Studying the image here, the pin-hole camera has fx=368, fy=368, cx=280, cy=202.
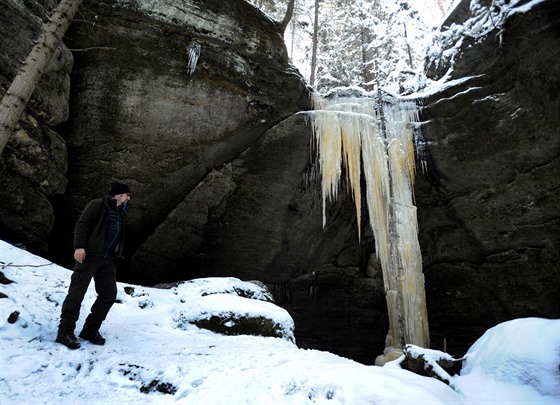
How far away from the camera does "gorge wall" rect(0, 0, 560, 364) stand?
8.22 metres

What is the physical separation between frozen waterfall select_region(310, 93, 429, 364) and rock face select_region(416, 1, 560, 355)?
74cm

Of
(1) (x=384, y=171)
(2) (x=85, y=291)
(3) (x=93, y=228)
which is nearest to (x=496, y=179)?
(1) (x=384, y=171)

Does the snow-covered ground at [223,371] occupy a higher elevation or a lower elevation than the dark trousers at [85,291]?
lower

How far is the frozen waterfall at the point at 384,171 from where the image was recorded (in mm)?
10250

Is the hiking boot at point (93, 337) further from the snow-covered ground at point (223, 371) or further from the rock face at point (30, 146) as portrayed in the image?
the rock face at point (30, 146)

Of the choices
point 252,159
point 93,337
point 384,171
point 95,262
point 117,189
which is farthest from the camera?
point 384,171

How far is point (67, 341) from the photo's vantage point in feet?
12.8

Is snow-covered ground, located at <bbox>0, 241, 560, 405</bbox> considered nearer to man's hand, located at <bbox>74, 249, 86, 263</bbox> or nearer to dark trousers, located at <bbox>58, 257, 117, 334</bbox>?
dark trousers, located at <bbox>58, 257, 117, 334</bbox>

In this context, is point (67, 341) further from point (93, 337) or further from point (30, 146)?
point (30, 146)

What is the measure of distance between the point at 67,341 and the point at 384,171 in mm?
8913

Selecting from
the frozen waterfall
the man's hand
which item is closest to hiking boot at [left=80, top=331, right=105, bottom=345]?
the man's hand

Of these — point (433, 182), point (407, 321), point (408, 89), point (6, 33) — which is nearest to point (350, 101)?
point (408, 89)

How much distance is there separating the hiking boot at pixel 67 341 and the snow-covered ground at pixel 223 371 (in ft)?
0.21

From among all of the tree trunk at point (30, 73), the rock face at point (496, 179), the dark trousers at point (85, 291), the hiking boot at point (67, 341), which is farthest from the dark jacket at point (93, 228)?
the rock face at point (496, 179)
